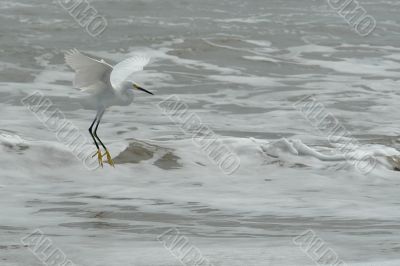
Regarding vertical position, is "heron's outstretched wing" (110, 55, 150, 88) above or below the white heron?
above

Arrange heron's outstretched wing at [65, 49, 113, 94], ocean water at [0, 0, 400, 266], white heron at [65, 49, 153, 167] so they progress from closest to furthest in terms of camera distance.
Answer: ocean water at [0, 0, 400, 266], heron's outstretched wing at [65, 49, 113, 94], white heron at [65, 49, 153, 167]

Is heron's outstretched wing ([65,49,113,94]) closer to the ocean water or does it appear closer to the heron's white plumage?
the heron's white plumage

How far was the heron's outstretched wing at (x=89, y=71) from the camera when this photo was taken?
7641mm

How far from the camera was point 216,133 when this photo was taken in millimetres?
10242

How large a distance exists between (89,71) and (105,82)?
0.27m

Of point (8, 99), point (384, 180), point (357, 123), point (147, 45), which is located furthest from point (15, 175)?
point (147, 45)

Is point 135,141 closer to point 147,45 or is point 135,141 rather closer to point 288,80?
point 288,80

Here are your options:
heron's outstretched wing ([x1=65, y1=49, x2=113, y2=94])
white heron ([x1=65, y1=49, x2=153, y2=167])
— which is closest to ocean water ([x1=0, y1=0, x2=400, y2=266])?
white heron ([x1=65, y1=49, x2=153, y2=167])

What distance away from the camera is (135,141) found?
29.0 feet

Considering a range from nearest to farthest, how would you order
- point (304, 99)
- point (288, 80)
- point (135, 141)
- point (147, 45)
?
point (135, 141), point (304, 99), point (288, 80), point (147, 45)

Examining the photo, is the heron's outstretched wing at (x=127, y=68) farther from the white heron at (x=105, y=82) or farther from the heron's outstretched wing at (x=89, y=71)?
the heron's outstretched wing at (x=89, y=71)

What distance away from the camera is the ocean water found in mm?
5691

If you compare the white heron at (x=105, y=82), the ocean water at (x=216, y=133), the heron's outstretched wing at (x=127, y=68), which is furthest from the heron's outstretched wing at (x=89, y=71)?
the ocean water at (x=216, y=133)

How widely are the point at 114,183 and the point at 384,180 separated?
92.1 inches
